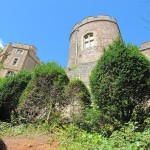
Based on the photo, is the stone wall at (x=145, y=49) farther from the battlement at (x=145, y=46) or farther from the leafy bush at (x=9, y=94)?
the leafy bush at (x=9, y=94)

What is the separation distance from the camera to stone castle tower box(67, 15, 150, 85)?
21938mm

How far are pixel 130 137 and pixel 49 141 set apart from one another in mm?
2830

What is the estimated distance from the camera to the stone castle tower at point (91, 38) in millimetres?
21938

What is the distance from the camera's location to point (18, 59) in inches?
1230

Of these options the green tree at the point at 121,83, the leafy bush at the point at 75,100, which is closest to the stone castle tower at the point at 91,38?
the leafy bush at the point at 75,100

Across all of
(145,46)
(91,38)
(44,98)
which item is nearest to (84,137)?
(44,98)

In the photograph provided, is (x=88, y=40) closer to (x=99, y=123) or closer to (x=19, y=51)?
(x=19, y=51)

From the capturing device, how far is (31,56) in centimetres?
3300

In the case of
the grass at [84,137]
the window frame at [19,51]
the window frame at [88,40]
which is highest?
the window frame at [19,51]

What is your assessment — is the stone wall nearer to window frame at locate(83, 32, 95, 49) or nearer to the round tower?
the round tower

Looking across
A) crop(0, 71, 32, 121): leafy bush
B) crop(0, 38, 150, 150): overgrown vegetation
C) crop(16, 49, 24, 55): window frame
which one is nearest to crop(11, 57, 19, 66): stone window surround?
crop(16, 49, 24, 55): window frame

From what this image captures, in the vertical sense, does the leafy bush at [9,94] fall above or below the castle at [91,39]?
below

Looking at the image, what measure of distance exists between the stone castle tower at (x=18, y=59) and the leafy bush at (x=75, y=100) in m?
19.8

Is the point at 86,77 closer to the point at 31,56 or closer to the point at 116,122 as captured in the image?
the point at 116,122
